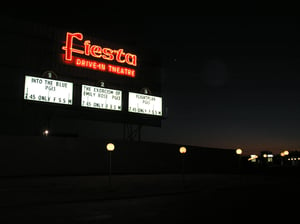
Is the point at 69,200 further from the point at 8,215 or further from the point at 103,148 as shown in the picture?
the point at 103,148

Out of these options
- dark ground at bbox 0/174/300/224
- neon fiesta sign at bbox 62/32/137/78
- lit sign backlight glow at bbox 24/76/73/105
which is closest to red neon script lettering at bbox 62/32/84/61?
neon fiesta sign at bbox 62/32/137/78

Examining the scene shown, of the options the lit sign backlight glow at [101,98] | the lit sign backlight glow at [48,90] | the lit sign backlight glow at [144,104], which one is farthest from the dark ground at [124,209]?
the lit sign backlight glow at [144,104]

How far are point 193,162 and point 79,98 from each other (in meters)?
15.5

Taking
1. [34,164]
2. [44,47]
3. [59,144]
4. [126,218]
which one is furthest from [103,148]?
[126,218]

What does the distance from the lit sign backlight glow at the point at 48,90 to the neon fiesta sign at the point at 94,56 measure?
10.6 feet

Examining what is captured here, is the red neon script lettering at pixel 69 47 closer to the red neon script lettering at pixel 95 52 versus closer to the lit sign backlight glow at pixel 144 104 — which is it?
the red neon script lettering at pixel 95 52

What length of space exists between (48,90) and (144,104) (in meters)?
9.43

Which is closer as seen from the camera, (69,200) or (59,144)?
(69,200)

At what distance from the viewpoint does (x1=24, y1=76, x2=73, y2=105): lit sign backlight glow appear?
25.9m

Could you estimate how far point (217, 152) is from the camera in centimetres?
4050

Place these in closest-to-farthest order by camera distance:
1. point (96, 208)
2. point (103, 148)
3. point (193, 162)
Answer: point (96, 208)
point (103, 148)
point (193, 162)

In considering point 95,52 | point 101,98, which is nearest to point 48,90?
point 101,98

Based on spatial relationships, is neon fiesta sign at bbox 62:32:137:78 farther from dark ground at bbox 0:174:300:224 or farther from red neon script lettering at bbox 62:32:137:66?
dark ground at bbox 0:174:300:224

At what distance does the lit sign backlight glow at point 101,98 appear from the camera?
28.7 m
